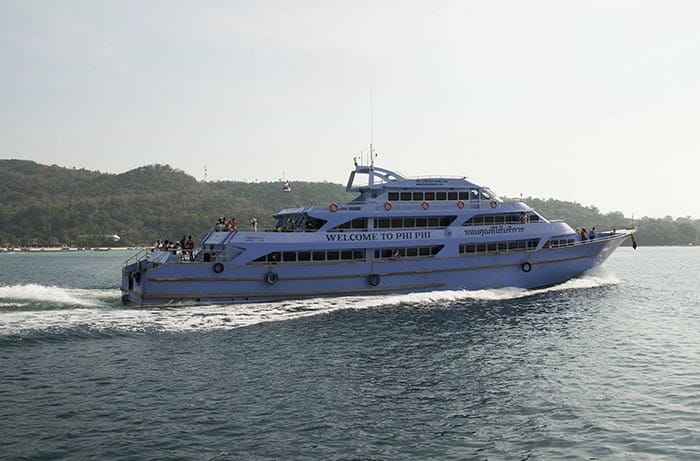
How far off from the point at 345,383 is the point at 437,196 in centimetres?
2059

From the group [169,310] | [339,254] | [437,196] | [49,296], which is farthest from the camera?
[437,196]

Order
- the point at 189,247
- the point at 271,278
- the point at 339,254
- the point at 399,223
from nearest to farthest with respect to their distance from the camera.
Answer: the point at 271,278 → the point at 189,247 → the point at 339,254 → the point at 399,223

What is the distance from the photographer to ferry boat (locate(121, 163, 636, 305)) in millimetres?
30953

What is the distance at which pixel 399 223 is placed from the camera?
34969 mm

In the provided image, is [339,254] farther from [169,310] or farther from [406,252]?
[169,310]

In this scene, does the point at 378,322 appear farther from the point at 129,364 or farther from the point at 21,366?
the point at 21,366

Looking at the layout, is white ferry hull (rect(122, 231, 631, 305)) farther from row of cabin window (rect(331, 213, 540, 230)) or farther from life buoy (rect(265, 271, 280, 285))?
row of cabin window (rect(331, 213, 540, 230))

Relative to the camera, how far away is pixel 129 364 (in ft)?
63.1

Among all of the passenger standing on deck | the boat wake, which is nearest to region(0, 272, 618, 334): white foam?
the boat wake

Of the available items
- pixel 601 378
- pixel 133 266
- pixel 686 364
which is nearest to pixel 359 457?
pixel 601 378

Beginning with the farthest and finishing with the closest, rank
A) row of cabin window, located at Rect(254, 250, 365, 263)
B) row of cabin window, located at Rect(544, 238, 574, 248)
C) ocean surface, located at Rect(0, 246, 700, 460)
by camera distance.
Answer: row of cabin window, located at Rect(544, 238, 574, 248) < row of cabin window, located at Rect(254, 250, 365, 263) < ocean surface, located at Rect(0, 246, 700, 460)

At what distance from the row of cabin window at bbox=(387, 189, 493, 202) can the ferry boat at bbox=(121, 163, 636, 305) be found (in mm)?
64

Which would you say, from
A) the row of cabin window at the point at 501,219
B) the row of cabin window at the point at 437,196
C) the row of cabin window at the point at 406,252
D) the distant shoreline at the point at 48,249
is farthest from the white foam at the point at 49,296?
the distant shoreline at the point at 48,249

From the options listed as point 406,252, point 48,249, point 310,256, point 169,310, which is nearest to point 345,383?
point 169,310
